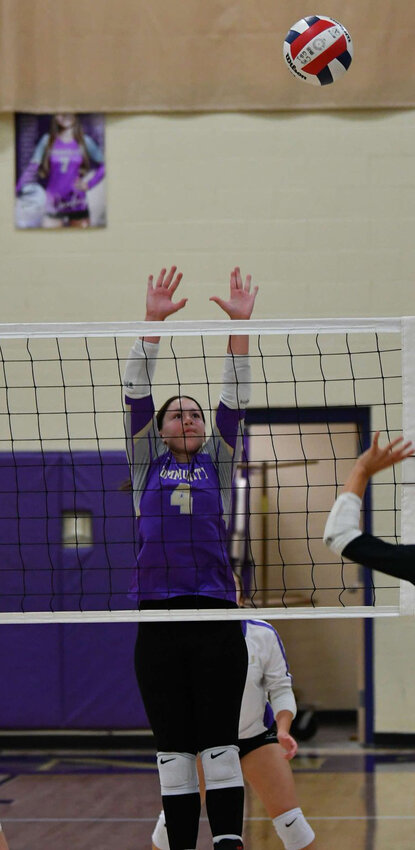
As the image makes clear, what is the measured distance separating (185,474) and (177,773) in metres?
0.99

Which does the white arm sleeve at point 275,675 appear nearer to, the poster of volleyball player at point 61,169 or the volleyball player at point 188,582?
the volleyball player at point 188,582

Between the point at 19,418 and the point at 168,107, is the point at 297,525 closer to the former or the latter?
the point at 19,418

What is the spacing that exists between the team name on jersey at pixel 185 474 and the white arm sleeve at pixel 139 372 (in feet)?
0.92

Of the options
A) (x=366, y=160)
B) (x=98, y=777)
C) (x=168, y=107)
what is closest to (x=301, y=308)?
(x=366, y=160)

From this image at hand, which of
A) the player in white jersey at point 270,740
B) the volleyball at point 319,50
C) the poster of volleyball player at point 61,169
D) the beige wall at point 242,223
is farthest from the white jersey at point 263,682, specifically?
the poster of volleyball player at point 61,169

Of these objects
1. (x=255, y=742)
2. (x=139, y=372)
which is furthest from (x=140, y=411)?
(x=255, y=742)

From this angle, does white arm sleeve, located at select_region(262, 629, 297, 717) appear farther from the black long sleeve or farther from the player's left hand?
the black long sleeve

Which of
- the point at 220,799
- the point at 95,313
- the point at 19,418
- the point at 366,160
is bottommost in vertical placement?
the point at 220,799

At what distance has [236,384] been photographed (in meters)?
3.65

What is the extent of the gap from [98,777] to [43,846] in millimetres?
1606

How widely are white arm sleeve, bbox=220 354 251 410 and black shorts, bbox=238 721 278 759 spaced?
1.34m

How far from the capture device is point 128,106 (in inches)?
299

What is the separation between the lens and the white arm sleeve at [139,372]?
364 cm

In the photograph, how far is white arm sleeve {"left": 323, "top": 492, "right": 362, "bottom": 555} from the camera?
2.68m
